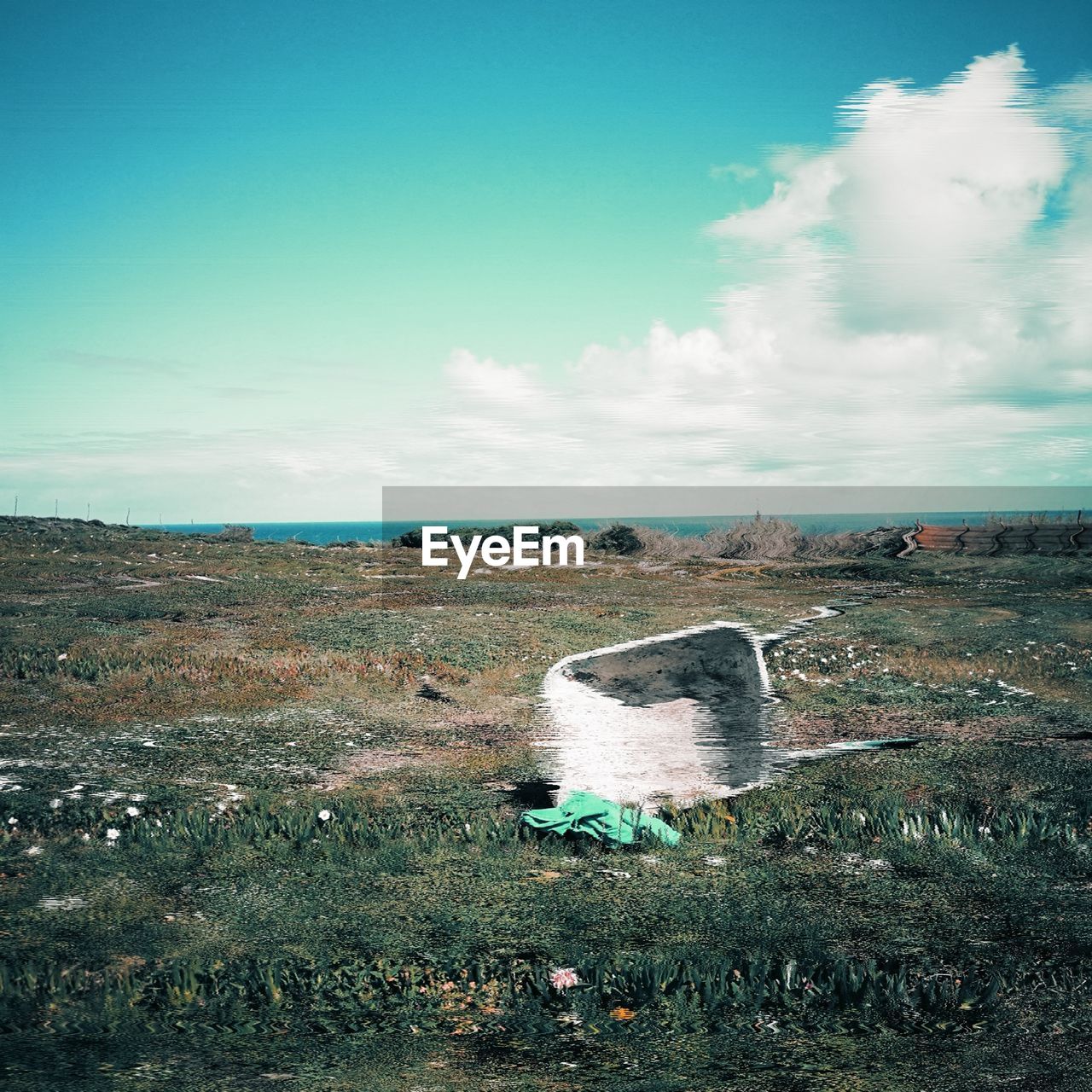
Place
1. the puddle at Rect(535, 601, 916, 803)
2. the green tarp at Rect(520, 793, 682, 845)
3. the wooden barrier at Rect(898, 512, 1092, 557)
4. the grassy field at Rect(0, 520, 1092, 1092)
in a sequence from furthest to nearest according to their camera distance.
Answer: the wooden barrier at Rect(898, 512, 1092, 557)
the puddle at Rect(535, 601, 916, 803)
the green tarp at Rect(520, 793, 682, 845)
the grassy field at Rect(0, 520, 1092, 1092)

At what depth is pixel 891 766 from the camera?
8188mm

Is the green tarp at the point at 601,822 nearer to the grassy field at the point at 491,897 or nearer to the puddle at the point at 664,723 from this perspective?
the grassy field at the point at 491,897

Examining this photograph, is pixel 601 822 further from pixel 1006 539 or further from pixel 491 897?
pixel 1006 539

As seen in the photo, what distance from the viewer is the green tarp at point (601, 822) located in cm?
627

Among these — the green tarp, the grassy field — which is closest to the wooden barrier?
the grassy field

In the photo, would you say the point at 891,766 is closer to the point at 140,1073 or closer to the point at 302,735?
the point at 302,735

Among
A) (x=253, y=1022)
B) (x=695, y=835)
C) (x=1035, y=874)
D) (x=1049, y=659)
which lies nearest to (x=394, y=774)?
(x=695, y=835)

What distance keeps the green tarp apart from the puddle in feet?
3.10

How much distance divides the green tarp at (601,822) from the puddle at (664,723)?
945 millimetres

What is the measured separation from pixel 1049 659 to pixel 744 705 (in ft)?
17.2

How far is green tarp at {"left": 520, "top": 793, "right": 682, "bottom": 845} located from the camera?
20.6 ft

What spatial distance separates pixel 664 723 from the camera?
10.4 metres

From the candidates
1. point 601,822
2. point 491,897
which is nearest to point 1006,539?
point 601,822

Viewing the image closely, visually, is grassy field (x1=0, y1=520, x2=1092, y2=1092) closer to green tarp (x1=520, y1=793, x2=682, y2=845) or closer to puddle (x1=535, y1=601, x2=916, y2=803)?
green tarp (x1=520, y1=793, x2=682, y2=845)
